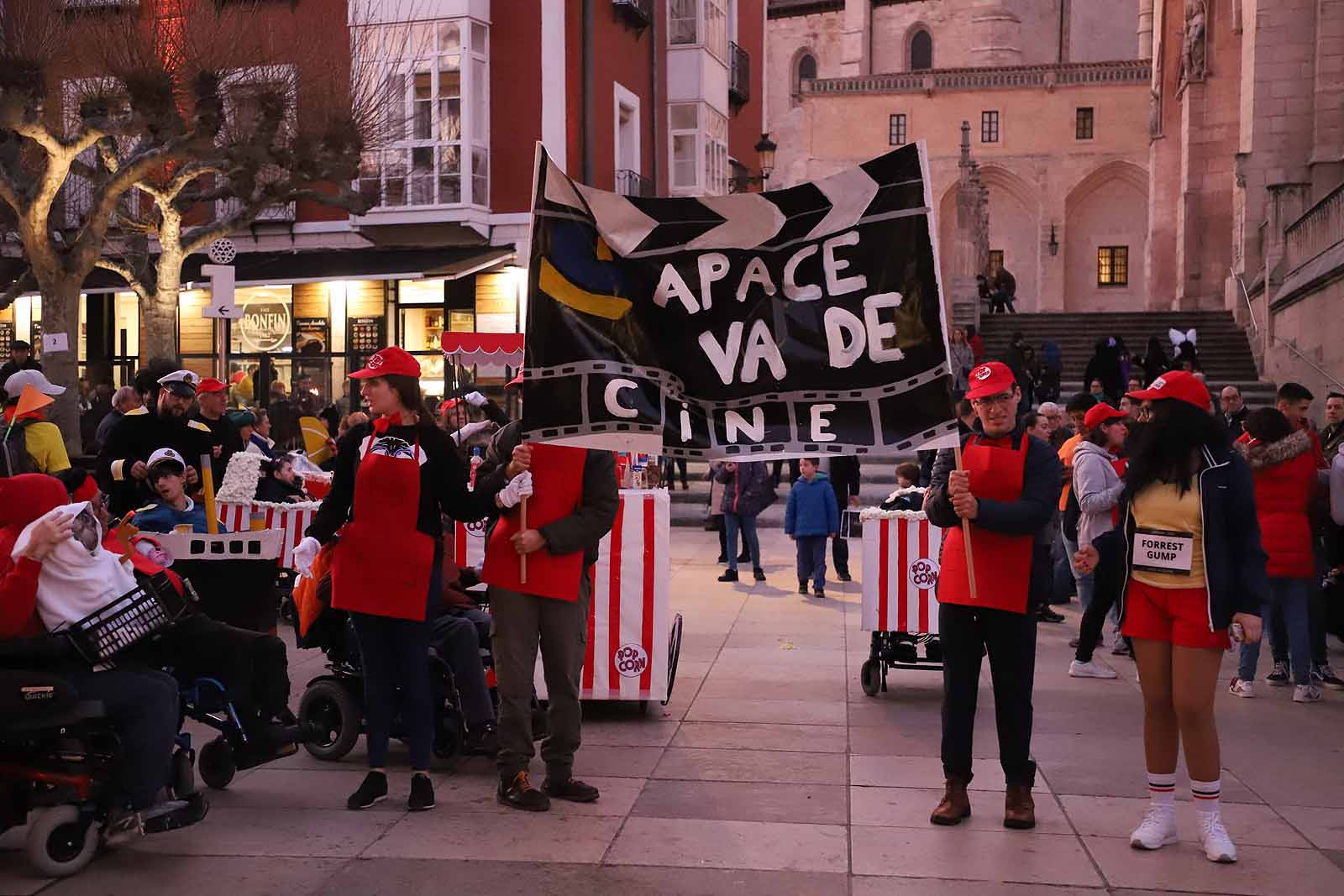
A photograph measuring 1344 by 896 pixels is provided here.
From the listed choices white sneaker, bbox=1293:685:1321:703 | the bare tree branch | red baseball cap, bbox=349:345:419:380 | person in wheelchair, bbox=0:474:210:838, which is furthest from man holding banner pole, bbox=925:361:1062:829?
the bare tree branch

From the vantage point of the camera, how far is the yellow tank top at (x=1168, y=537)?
19.6ft

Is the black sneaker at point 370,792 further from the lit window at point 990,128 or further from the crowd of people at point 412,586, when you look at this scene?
the lit window at point 990,128

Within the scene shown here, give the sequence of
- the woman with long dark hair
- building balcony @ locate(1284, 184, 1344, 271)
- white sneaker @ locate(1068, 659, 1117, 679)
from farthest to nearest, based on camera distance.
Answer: building balcony @ locate(1284, 184, 1344, 271)
white sneaker @ locate(1068, 659, 1117, 679)
the woman with long dark hair

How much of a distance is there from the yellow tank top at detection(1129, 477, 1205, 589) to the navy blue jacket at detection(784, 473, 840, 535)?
27.2 ft

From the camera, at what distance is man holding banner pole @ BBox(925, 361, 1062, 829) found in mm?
6285

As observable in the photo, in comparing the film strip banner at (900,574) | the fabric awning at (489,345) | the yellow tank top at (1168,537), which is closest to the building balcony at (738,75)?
the fabric awning at (489,345)

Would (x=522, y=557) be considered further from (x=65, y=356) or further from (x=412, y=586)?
(x=65, y=356)

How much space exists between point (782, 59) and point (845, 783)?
79.7 metres

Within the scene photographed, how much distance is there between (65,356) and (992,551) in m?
17.3

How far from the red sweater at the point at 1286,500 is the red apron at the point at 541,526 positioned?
4.77 meters

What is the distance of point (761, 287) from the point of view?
6.22 metres

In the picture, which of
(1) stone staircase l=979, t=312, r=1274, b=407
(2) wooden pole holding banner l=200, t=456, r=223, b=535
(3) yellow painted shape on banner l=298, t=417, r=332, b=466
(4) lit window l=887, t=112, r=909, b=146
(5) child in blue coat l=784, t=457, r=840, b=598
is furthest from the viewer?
(4) lit window l=887, t=112, r=909, b=146

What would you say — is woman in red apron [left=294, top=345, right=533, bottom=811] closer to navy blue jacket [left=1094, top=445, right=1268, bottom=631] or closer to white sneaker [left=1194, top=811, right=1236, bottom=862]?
navy blue jacket [left=1094, top=445, right=1268, bottom=631]

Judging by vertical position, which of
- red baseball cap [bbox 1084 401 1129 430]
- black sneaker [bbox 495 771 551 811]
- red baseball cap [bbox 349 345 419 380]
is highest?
red baseball cap [bbox 349 345 419 380]
